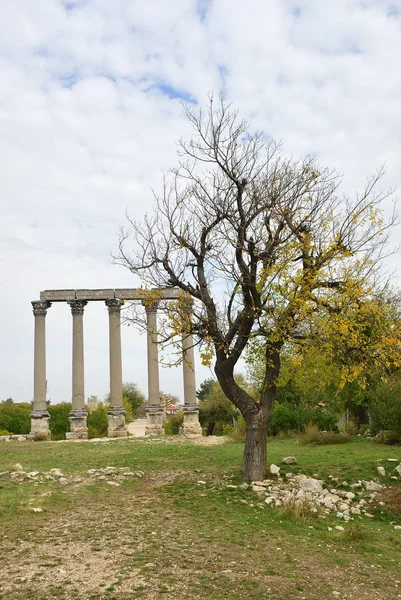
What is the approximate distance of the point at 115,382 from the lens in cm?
3559

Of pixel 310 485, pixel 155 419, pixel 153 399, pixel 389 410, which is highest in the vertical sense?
pixel 153 399

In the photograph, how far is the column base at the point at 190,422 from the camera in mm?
33906

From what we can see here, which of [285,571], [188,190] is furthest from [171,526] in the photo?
[188,190]

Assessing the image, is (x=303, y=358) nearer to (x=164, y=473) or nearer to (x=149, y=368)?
(x=164, y=473)

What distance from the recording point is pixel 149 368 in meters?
35.6

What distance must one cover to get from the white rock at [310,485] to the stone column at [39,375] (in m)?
24.1

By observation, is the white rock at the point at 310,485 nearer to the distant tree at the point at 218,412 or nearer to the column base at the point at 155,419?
the column base at the point at 155,419

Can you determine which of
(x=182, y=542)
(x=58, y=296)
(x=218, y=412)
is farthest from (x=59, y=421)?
(x=182, y=542)

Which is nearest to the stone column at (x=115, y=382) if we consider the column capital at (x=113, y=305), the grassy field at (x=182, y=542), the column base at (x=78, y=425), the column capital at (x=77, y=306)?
the column capital at (x=113, y=305)

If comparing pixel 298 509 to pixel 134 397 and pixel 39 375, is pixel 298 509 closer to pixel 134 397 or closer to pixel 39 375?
pixel 39 375

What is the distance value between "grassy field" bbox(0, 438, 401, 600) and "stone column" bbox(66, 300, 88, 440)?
1945 cm

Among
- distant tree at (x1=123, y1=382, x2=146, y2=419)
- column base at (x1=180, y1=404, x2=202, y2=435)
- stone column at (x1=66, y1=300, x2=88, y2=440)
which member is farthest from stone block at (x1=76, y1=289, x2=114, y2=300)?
distant tree at (x1=123, y1=382, x2=146, y2=419)

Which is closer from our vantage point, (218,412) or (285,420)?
(285,420)

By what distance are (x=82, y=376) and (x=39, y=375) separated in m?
2.70
